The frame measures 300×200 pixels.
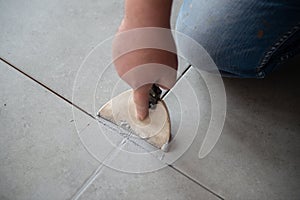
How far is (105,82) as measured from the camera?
81cm

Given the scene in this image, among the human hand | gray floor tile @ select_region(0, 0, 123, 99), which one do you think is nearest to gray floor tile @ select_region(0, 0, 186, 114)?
gray floor tile @ select_region(0, 0, 123, 99)

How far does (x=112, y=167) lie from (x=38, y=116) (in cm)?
24

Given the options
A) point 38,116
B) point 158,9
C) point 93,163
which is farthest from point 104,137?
point 158,9

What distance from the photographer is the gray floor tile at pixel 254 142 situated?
663 mm

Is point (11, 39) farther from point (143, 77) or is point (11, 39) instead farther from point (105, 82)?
point (143, 77)

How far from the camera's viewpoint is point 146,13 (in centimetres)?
47

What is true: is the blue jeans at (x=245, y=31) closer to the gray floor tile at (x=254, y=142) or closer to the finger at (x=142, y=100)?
the gray floor tile at (x=254, y=142)

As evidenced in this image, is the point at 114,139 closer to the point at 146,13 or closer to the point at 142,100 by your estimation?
the point at 142,100

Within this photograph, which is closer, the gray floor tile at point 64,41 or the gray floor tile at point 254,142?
the gray floor tile at point 254,142

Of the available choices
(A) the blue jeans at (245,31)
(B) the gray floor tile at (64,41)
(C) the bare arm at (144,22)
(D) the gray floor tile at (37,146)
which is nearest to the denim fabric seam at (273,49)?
(A) the blue jeans at (245,31)

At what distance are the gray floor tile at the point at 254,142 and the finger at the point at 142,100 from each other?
4.4 inches

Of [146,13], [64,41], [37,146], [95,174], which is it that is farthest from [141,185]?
[64,41]

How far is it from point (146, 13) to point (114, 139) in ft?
1.14

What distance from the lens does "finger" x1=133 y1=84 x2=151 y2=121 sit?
0.55 meters
